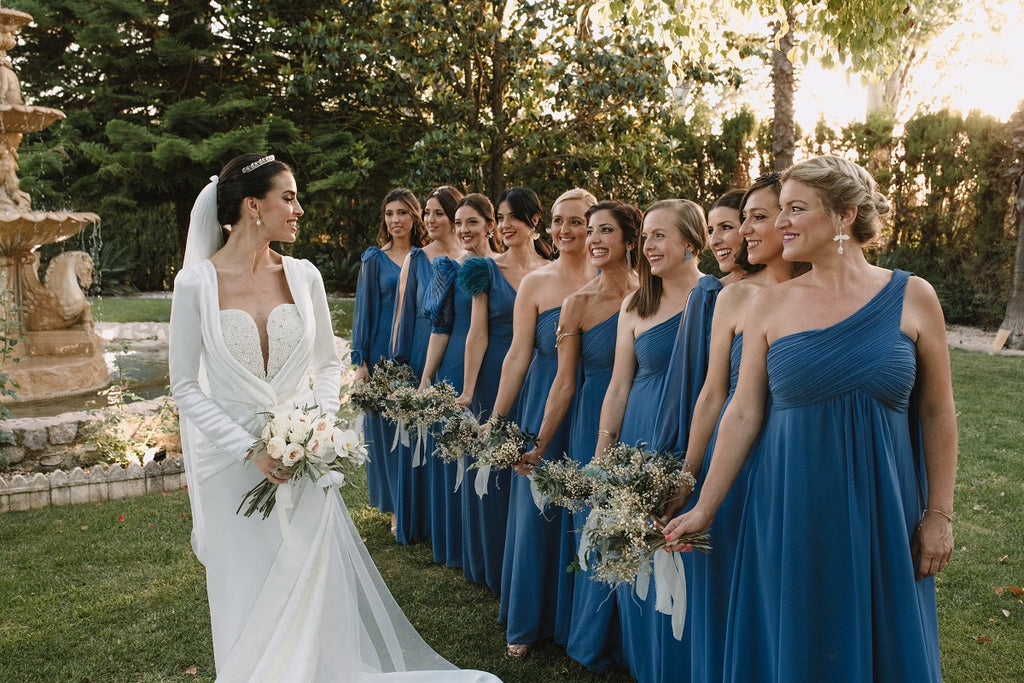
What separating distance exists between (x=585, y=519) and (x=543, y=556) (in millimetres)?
458

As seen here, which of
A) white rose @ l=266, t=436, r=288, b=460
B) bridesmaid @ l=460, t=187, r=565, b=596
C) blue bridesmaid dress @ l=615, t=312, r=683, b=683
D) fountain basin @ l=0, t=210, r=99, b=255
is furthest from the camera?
fountain basin @ l=0, t=210, r=99, b=255

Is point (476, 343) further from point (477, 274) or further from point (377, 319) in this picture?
point (377, 319)

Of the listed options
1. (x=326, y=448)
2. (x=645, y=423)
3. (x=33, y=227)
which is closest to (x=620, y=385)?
(x=645, y=423)

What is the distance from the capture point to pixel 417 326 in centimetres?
650

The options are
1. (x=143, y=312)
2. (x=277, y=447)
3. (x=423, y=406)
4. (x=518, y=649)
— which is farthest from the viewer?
(x=143, y=312)

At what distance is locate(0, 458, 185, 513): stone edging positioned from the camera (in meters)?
6.89

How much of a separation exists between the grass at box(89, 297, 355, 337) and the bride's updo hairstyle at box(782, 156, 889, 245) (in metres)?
14.5

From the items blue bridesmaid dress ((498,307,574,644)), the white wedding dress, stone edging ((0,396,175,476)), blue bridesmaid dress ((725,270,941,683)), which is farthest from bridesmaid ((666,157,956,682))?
stone edging ((0,396,175,476))

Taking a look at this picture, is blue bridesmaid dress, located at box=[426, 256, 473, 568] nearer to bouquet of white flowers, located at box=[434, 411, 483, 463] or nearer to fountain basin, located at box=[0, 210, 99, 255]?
bouquet of white flowers, located at box=[434, 411, 483, 463]

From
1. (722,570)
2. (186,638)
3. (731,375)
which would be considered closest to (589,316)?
(731,375)

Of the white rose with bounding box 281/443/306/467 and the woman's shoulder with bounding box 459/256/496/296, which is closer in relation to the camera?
the white rose with bounding box 281/443/306/467

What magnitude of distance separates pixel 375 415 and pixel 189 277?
3461 mm

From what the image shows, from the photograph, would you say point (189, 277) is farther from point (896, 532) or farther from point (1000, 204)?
point (1000, 204)

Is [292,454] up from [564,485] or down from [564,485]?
up
